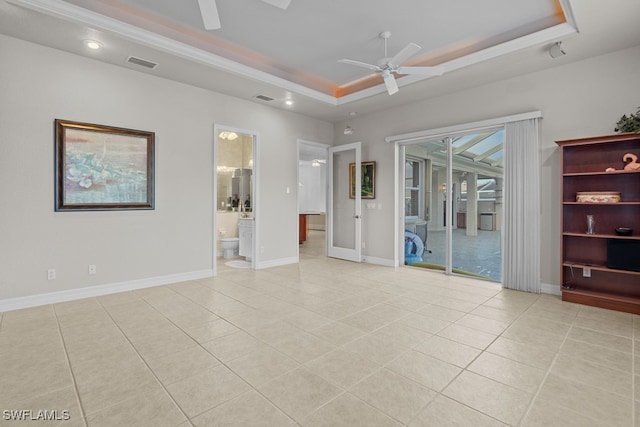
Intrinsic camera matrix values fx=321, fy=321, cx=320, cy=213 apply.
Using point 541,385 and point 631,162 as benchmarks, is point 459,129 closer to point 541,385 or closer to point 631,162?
point 631,162

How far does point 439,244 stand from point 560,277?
2101mm

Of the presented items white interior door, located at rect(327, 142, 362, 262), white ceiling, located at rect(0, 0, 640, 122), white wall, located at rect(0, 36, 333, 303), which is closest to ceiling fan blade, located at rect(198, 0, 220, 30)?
white ceiling, located at rect(0, 0, 640, 122)

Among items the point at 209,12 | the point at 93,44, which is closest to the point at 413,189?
the point at 209,12

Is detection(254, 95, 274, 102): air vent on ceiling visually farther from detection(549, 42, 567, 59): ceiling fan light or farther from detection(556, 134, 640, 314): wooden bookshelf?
detection(556, 134, 640, 314): wooden bookshelf

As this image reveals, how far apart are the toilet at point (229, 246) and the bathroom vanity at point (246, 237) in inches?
11.2

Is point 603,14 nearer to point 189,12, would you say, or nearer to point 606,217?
point 606,217

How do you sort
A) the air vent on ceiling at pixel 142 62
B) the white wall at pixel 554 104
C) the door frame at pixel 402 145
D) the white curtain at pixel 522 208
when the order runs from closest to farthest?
the white wall at pixel 554 104 → the air vent on ceiling at pixel 142 62 → the white curtain at pixel 522 208 → the door frame at pixel 402 145

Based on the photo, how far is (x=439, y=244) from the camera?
5.97 m

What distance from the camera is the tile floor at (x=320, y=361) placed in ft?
6.13

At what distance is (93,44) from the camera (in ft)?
11.9

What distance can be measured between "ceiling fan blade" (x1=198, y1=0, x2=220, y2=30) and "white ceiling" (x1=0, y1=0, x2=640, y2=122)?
Result: 2.65 ft

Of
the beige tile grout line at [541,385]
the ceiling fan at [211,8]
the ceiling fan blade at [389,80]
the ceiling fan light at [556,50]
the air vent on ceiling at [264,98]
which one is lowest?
the beige tile grout line at [541,385]

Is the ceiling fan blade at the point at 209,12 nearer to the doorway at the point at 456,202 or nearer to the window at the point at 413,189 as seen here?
the doorway at the point at 456,202

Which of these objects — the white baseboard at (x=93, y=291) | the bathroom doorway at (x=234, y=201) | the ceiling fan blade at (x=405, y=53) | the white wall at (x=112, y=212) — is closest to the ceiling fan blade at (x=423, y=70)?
the ceiling fan blade at (x=405, y=53)
